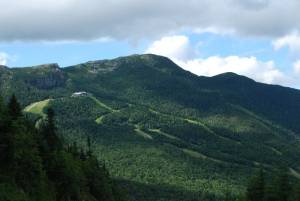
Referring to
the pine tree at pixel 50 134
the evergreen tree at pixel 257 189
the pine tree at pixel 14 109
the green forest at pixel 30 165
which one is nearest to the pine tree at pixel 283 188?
the evergreen tree at pixel 257 189

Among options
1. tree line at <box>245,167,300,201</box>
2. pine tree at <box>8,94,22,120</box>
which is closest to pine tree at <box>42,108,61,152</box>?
pine tree at <box>8,94,22,120</box>

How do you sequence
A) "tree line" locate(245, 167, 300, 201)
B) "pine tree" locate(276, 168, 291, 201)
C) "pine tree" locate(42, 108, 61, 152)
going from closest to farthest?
"tree line" locate(245, 167, 300, 201), "pine tree" locate(276, 168, 291, 201), "pine tree" locate(42, 108, 61, 152)

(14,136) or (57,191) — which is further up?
(14,136)

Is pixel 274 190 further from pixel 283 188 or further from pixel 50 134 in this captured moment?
pixel 50 134

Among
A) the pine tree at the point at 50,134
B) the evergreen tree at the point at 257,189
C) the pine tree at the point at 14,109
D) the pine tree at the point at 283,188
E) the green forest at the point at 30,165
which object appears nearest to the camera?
the green forest at the point at 30,165

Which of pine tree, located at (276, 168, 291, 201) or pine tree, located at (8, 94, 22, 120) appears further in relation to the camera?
pine tree, located at (276, 168, 291, 201)

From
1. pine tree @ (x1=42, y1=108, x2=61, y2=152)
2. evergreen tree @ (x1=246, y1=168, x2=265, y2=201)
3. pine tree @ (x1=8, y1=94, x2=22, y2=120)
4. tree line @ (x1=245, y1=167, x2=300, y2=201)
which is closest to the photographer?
pine tree @ (x1=8, y1=94, x2=22, y2=120)

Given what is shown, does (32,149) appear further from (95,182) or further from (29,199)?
(95,182)

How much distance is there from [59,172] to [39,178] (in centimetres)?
1017

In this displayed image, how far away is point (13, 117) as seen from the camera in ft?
225

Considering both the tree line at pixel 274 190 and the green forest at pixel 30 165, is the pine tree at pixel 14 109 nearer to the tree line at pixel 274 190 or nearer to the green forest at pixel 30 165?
the green forest at pixel 30 165

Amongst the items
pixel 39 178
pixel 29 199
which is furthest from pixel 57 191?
pixel 29 199

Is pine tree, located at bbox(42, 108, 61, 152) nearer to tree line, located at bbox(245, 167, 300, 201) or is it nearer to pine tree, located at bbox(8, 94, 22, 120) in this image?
pine tree, located at bbox(8, 94, 22, 120)

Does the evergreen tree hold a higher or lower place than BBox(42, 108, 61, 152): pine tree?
lower
